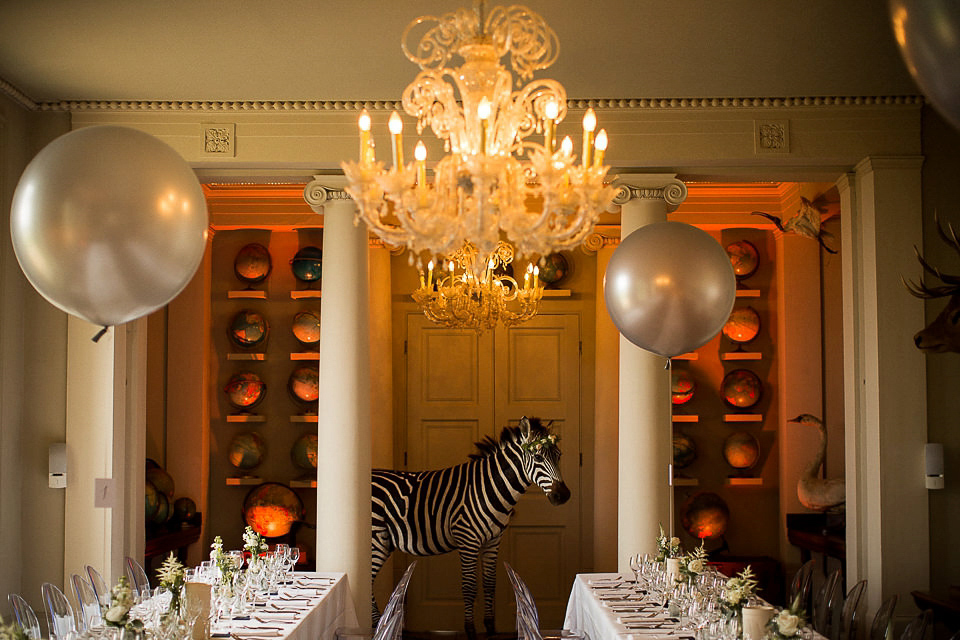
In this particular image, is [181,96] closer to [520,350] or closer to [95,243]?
[95,243]

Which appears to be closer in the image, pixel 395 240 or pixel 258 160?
pixel 395 240

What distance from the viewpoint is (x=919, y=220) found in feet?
18.0

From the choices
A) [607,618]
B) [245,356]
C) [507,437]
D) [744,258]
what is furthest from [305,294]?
[607,618]

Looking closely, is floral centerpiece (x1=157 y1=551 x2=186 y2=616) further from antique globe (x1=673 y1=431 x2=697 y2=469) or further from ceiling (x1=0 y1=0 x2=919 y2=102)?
antique globe (x1=673 y1=431 x2=697 y2=469)

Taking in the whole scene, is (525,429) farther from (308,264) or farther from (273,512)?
(308,264)

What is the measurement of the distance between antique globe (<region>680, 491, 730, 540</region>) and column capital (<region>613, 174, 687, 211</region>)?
3.10m

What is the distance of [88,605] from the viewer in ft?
14.2

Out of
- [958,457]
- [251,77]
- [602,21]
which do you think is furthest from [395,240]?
[958,457]

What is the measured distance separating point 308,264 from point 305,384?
3.45ft

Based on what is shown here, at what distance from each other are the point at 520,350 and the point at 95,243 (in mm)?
5934

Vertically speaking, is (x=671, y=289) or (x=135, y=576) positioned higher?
(x=671, y=289)

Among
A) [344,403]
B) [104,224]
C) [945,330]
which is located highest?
[104,224]

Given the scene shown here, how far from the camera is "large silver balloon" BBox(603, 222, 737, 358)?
3326mm

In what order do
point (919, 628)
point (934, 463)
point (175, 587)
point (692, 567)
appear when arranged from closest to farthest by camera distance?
point (175, 587)
point (919, 628)
point (692, 567)
point (934, 463)
